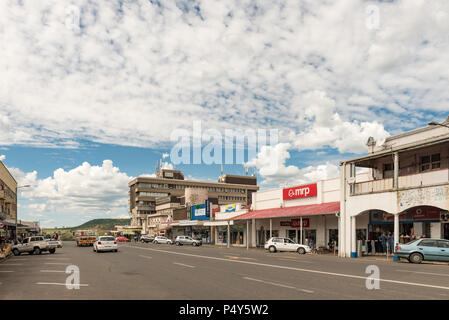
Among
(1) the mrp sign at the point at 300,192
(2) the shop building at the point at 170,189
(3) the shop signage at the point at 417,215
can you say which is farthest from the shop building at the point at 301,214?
(2) the shop building at the point at 170,189

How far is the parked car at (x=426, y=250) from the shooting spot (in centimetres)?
2372

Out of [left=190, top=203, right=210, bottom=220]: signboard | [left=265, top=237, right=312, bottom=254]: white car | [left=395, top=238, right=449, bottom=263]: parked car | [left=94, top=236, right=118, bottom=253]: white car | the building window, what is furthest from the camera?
[left=190, top=203, right=210, bottom=220]: signboard

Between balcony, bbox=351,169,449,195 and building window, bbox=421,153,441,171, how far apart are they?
8.39 feet

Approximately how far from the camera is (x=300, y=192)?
145 feet

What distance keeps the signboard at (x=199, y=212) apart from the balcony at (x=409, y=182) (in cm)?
4093

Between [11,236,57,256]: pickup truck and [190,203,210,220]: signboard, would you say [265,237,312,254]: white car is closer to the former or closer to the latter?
[11,236,57,256]: pickup truck

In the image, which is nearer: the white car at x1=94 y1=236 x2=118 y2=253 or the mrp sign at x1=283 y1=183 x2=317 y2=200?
the white car at x1=94 y1=236 x2=118 y2=253

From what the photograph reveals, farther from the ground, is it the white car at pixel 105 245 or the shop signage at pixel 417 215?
the shop signage at pixel 417 215

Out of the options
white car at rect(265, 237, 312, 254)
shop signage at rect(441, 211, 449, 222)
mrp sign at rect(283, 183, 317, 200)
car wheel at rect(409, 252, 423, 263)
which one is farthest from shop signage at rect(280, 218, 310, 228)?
car wheel at rect(409, 252, 423, 263)

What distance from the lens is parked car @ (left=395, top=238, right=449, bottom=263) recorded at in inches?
934

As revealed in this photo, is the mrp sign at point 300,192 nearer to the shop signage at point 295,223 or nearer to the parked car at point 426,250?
the shop signage at point 295,223

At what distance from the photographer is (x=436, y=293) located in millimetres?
11523

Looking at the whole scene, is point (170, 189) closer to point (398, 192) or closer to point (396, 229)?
point (398, 192)
